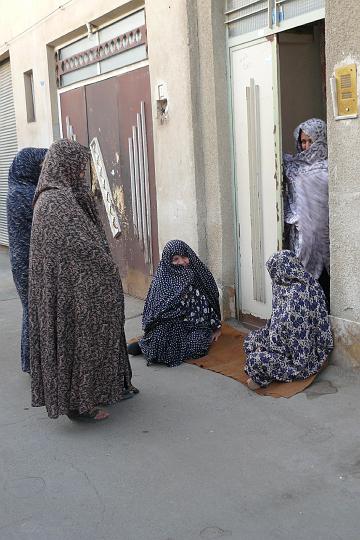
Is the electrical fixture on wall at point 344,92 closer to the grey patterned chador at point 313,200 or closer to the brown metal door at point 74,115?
the grey patterned chador at point 313,200

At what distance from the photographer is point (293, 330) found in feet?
14.9

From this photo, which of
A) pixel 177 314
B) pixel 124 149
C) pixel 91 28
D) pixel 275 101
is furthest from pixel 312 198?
pixel 91 28

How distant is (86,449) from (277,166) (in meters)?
2.52

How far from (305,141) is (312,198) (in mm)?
464

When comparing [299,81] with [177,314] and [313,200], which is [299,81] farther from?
[177,314]

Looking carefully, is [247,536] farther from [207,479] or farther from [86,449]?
[86,449]

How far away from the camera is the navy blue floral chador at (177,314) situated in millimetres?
5371

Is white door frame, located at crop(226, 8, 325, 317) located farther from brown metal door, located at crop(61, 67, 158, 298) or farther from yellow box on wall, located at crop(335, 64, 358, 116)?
brown metal door, located at crop(61, 67, 158, 298)

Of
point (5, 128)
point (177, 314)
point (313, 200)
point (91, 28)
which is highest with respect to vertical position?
point (91, 28)

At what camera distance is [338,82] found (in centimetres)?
448

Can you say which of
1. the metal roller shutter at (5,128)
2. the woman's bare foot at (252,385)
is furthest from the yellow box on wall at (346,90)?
the metal roller shutter at (5,128)

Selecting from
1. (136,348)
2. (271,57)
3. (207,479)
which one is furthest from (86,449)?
(271,57)

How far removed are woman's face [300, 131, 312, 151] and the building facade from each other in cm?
16

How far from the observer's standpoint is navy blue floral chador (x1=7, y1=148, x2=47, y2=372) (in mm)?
5012
